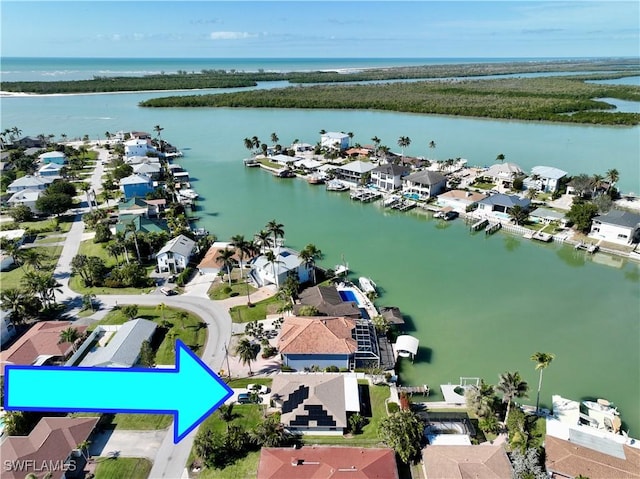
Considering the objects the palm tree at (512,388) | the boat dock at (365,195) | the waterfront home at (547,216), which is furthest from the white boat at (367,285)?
the waterfront home at (547,216)

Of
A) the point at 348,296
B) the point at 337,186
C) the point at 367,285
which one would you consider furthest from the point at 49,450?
the point at 337,186

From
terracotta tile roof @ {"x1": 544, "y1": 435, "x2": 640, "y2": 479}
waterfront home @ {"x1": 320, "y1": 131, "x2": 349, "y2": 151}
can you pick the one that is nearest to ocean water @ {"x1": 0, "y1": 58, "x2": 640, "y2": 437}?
terracotta tile roof @ {"x1": 544, "y1": 435, "x2": 640, "y2": 479}

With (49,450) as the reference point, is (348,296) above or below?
below

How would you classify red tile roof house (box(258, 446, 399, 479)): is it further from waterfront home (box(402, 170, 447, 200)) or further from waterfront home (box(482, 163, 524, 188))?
waterfront home (box(482, 163, 524, 188))

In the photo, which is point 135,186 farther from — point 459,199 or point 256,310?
point 459,199

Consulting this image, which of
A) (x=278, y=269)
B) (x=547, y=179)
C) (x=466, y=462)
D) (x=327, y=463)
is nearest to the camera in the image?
(x=327, y=463)

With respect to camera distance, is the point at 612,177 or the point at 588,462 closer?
the point at 588,462

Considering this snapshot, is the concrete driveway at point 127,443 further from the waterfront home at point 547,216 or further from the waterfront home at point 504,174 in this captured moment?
the waterfront home at point 504,174
